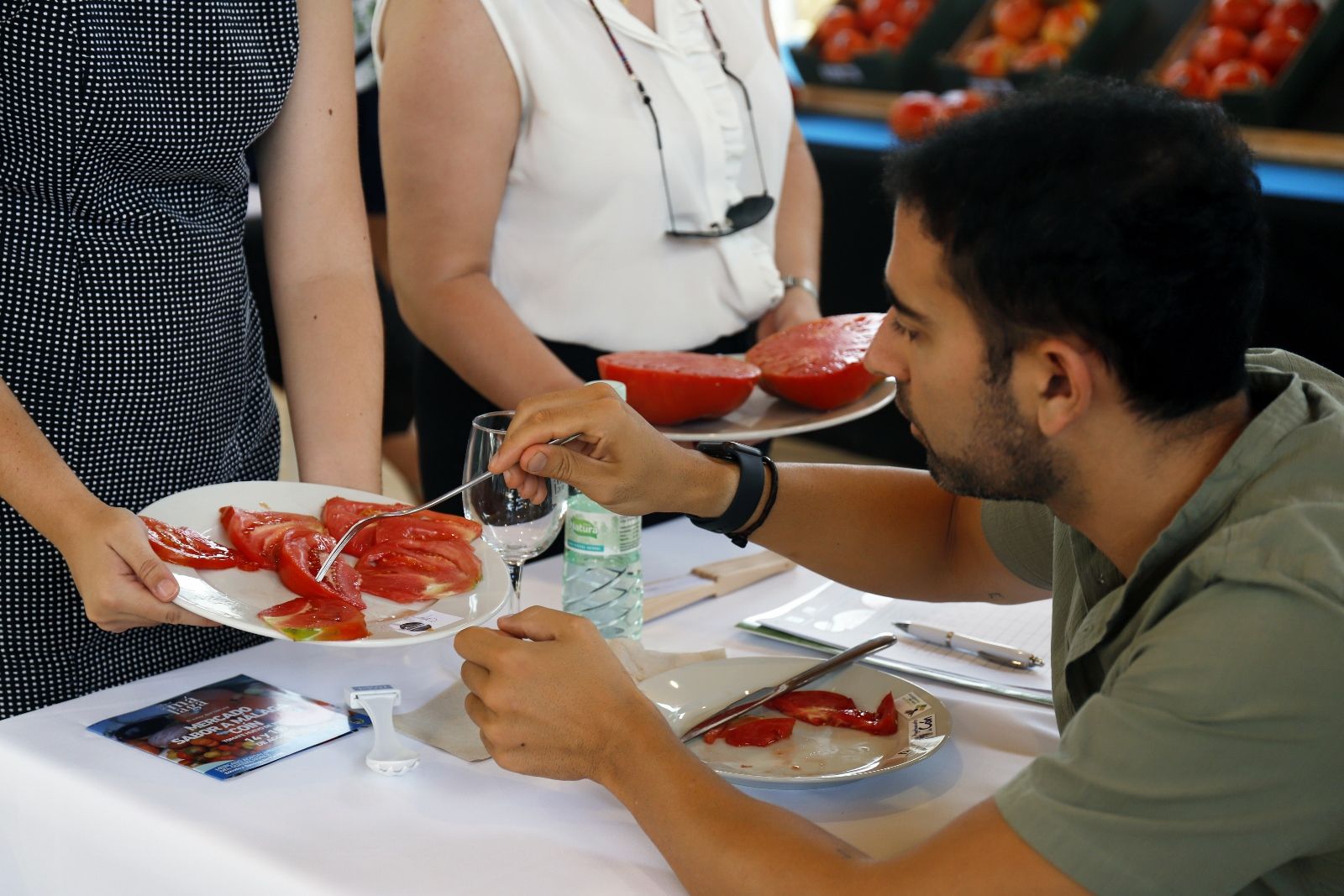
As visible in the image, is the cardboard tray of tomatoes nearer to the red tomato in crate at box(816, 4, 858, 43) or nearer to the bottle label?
the red tomato in crate at box(816, 4, 858, 43)

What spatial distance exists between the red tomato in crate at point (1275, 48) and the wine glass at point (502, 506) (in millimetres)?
2735

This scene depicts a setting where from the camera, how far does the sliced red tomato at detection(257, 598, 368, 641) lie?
111cm

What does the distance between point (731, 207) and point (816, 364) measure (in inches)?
16.2

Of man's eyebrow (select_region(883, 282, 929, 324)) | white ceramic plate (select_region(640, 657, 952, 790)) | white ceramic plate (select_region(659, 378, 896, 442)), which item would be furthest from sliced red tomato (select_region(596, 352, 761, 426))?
man's eyebrow (select_region(883, 282, 929, 324))

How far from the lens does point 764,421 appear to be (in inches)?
69.9

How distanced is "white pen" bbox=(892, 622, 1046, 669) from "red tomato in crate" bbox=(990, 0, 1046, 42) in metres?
2.86

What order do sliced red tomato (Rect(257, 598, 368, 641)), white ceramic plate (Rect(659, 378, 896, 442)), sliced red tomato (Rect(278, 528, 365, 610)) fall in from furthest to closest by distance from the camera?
Result: white ceramic plate (Rect(659, 378, 896, 442)) < sliced red tomato (Rect(278, 528, 365, 610)) < sliced red tomato (Rect(257, 598, 368, 641))

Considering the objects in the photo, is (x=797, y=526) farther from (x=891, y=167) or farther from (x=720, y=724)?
(x=891, y=167)

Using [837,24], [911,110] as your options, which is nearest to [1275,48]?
[911,110]

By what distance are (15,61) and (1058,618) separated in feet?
3.64

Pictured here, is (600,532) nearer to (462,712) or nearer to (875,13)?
(462,712)

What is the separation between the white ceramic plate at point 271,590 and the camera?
1125 millimetres

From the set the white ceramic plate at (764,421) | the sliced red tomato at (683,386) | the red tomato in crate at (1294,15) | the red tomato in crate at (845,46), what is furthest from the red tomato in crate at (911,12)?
the sliced red tomato at (683,386)

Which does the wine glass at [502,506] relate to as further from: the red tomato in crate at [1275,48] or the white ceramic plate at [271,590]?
the red tomato in crate at [1275,48]
